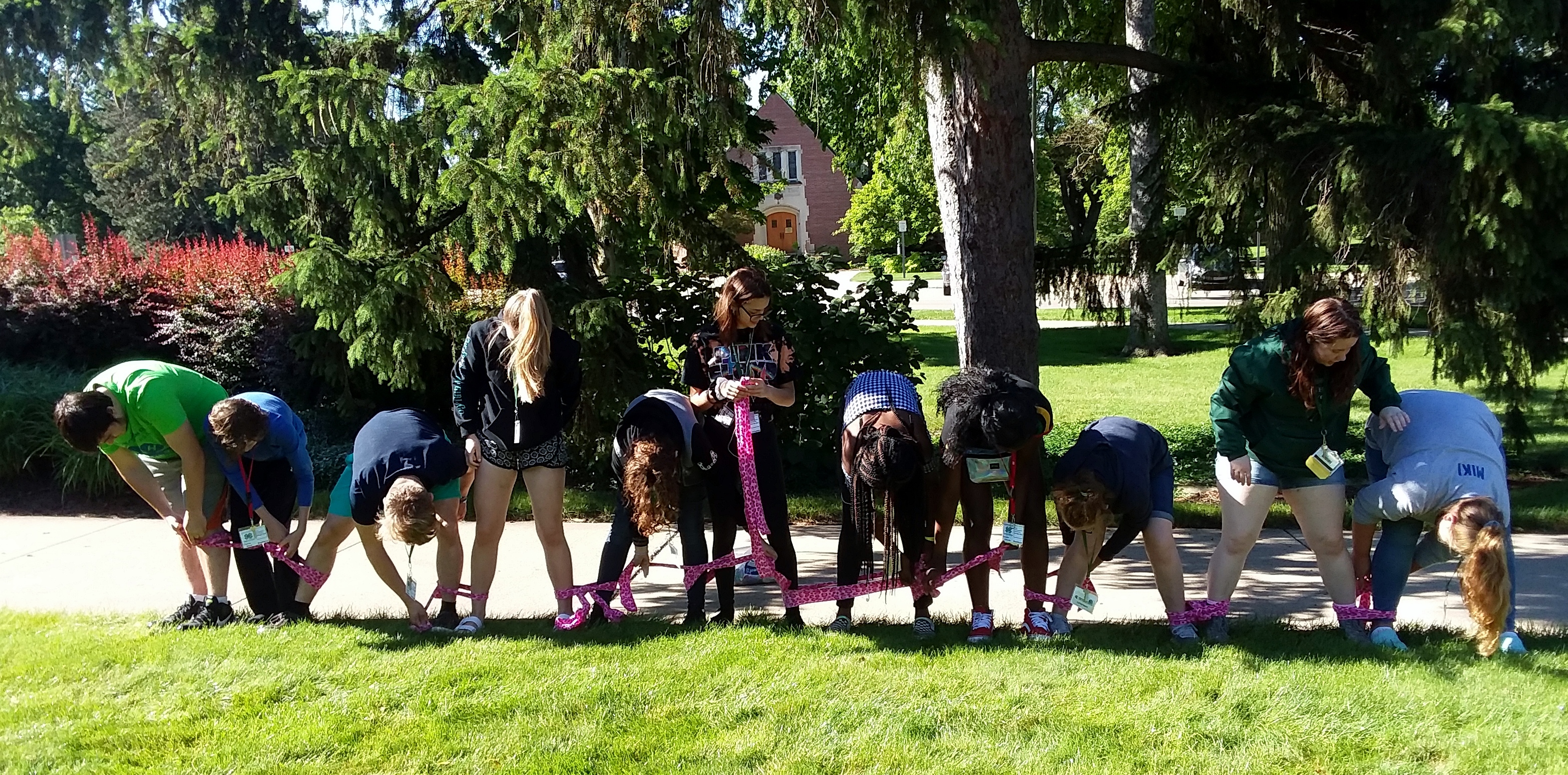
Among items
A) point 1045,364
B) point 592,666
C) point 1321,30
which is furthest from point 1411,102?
point 1045,364

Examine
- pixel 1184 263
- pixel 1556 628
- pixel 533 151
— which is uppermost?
pixel 533 151

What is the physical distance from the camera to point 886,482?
4.31m

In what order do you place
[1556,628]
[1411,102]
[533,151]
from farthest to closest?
1. [1411,102]
2. [533,151]
3. [1556,628]

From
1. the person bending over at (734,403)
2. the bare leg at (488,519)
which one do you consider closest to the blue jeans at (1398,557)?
the person bending over at (734,403)

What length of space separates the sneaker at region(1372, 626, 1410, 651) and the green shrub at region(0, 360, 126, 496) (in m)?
7.93

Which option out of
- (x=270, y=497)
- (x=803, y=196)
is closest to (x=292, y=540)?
(x=270, y=497)

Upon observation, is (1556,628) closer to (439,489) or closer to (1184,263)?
(1184,263)

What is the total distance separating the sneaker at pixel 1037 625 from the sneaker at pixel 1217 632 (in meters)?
0.65

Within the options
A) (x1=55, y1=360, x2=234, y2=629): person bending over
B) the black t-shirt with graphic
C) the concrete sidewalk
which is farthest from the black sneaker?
the black t-shirt with graphic

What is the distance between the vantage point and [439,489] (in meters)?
4.93

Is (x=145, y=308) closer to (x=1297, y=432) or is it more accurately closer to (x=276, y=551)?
(x=276, y=551)

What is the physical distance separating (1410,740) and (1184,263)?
202 inches

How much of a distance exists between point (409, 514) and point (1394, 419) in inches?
160

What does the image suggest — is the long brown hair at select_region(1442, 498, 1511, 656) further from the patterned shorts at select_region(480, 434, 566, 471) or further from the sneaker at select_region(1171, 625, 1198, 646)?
the patterned shorts at select_region(480, 434, 566, 471)
